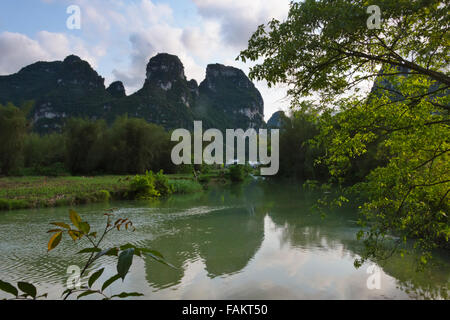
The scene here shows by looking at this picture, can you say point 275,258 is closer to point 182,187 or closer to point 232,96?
point 182,187

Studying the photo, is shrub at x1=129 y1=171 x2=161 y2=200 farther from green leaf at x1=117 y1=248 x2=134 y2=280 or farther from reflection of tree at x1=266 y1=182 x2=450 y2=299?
green leaf at x1=117 y1=248 x2=134 y2=280

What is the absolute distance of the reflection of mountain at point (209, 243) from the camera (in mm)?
5383

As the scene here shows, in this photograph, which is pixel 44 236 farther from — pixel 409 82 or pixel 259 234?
pixel 409 82

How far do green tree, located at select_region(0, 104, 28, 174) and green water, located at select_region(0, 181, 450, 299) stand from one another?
13.1m

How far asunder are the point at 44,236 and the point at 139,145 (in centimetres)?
2214

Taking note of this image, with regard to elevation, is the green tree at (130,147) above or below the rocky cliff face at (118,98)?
below

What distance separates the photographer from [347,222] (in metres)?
9.61

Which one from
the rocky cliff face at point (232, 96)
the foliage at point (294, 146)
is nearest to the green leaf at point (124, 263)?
the foliage at point (294, 146)

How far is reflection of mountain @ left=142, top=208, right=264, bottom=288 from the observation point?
5.38 m

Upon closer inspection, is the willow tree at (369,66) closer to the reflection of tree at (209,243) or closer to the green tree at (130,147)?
the reflection of tree at (209,243)

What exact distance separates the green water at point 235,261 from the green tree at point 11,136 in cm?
1314

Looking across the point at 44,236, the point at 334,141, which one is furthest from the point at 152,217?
the point at 334,141

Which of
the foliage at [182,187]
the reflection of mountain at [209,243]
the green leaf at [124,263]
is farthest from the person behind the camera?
the foliage at [182,187]
